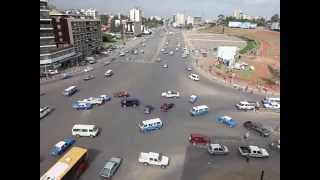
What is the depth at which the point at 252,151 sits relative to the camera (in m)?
5.14

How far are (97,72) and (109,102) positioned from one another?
12.4ft

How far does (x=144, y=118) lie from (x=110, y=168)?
8.14ft

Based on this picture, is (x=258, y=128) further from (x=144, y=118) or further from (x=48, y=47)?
(x=48, y=47)

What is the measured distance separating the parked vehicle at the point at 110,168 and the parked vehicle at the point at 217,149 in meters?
1.52

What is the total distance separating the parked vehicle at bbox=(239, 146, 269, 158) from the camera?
5109 mm

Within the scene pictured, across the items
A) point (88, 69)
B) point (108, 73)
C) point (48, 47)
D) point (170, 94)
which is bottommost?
point (170, 94)

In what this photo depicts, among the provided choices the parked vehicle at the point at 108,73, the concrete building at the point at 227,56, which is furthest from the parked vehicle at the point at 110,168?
the concrete building at the point at 227,56

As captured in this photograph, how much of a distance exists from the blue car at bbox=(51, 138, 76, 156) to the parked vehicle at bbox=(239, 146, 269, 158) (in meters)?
2.95

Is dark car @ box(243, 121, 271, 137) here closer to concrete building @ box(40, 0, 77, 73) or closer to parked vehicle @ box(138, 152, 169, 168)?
parked vehicle @ box(138, 152, 169, 168)

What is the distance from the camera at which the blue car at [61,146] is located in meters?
5.21

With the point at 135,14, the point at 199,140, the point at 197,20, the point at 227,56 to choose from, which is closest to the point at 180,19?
the point at 197,20

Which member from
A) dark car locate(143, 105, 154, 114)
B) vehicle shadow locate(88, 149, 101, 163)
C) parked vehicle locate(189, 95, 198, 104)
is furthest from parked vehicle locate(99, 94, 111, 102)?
vehicle shadow locate(88, 149, 101, 163)

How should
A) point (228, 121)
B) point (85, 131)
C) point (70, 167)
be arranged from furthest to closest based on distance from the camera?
point (228, 121), point (85, 131), point (70, 167)

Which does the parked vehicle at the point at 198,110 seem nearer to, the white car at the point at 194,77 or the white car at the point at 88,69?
the white car at the point at 194,77
